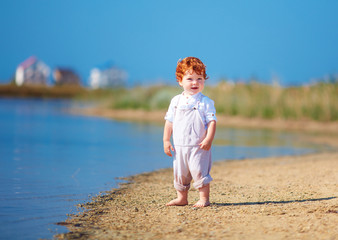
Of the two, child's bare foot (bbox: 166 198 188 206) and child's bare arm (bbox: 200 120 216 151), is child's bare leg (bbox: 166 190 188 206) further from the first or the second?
child's bare arm (bbox: 200 120 216 151)

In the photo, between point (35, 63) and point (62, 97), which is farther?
point (35, 63)

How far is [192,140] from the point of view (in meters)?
4.35

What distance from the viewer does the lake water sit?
406 cm

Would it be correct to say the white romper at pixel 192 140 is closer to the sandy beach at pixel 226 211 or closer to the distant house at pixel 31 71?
the sandy beach at pixel 226 211

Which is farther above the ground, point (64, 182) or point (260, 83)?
point (260, 83)

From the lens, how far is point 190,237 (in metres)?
3.33

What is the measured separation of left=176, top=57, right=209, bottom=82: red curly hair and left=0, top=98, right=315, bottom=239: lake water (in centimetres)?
153

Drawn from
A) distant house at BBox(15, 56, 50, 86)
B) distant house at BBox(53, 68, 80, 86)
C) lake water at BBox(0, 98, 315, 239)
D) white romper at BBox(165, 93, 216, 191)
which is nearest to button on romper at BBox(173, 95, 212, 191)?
white romper at BBox(165, 93, 216, 191)

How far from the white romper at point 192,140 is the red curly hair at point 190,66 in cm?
23

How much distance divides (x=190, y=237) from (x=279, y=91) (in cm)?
1673

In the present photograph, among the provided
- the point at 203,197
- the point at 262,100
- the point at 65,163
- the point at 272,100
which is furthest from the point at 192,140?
the point at 262,100

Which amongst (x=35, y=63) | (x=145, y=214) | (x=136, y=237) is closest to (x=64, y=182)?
(x=145, y=214)

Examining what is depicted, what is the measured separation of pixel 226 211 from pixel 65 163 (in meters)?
3.76

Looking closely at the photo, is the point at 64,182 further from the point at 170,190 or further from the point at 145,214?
the point at 145,214
